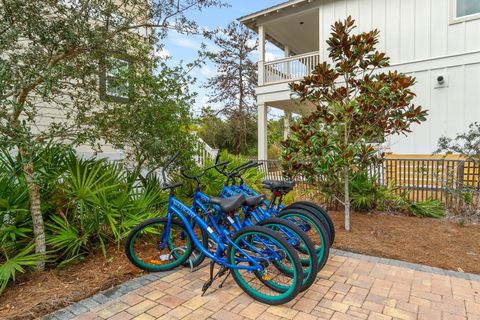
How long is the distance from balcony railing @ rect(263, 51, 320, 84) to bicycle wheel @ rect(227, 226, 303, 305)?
28.2 ft

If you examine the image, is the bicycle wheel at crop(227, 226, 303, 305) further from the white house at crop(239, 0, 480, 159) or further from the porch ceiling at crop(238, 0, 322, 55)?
the porch ceiling at crop(238, 0, 322, 55)

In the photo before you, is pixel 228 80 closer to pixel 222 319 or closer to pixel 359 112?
pixel 359 112

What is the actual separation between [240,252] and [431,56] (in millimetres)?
8344

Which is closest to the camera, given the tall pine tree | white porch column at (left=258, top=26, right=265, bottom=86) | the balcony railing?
the balcony railing

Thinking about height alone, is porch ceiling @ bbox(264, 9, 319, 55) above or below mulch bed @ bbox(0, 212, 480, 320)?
above

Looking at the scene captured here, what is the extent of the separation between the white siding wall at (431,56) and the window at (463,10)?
12cm

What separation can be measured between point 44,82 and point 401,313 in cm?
364

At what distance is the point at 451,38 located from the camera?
7.94 meters

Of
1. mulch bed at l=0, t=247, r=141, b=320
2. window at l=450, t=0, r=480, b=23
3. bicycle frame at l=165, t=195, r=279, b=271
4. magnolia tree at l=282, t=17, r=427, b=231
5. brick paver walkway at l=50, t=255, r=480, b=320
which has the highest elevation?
window at l=450, t=0, r=480, b=23

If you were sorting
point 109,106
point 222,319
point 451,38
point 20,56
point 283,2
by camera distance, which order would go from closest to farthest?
point 222,319, point 20,56, point 109,106, point 451,38, point 283,2

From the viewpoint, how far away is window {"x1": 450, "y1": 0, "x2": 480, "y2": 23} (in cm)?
771

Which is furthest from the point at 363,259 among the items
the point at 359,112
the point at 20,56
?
the point at 20,56

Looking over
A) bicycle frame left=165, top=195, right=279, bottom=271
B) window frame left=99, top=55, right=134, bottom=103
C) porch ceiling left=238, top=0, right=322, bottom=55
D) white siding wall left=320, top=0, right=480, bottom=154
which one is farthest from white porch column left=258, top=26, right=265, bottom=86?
bicycle frame left=165, top=195, right=279, bottom=271

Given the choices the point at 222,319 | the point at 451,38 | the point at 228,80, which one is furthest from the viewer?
the point at 228,80
